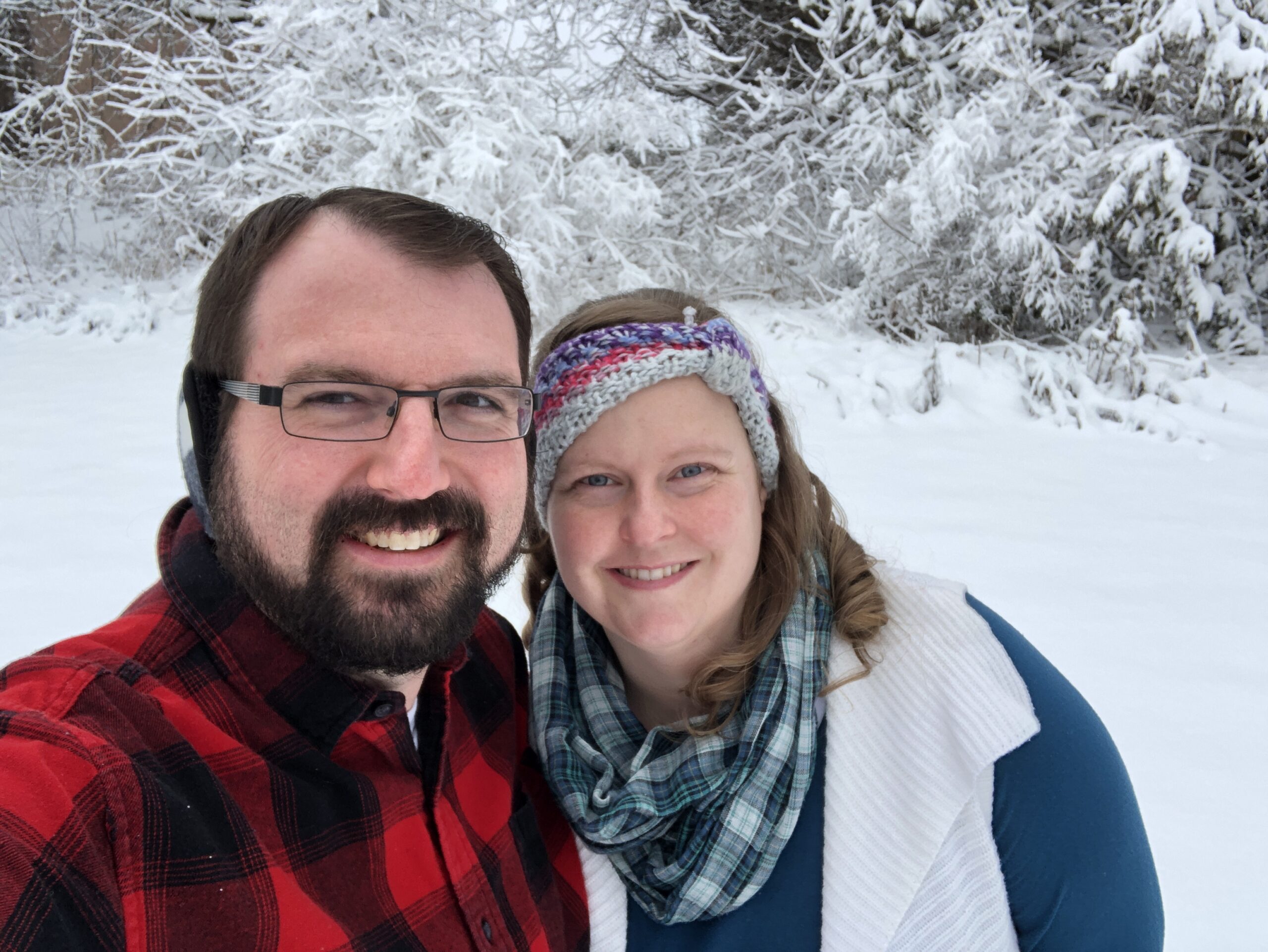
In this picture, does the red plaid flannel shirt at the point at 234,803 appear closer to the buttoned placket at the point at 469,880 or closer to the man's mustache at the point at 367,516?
the buttoned placket at the point at 469,880

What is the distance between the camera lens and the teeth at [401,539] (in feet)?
3.97

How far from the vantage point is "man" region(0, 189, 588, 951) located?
2.99ft

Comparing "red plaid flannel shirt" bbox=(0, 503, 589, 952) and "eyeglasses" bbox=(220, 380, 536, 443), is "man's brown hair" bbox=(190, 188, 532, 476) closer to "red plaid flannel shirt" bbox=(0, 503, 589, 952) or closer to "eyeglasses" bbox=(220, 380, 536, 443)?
"eyeglasses" bbox=(220, 380, 536, 443)

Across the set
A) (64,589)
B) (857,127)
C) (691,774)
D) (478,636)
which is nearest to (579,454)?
(478,636)

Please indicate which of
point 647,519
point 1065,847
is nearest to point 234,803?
point 647,519

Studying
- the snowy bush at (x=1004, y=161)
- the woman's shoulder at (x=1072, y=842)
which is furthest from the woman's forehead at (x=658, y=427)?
the snowy bush at (x=1004, y=161)

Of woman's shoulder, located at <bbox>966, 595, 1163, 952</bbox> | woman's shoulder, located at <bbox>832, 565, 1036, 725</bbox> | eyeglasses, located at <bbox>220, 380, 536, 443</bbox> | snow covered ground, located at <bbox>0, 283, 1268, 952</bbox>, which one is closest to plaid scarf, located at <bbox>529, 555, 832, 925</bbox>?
woman's shoulder, located at <bbox>832, 565, 1036, 725</bbox>

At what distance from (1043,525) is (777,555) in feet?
8.85

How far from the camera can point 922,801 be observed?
4.43 feet

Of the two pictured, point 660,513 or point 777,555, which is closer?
point 660,513

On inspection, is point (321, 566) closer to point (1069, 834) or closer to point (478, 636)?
point (478, 636)

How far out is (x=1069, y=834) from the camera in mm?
1309

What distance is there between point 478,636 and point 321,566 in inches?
25.4

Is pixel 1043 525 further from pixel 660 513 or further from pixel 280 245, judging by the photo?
pixel 280 245
